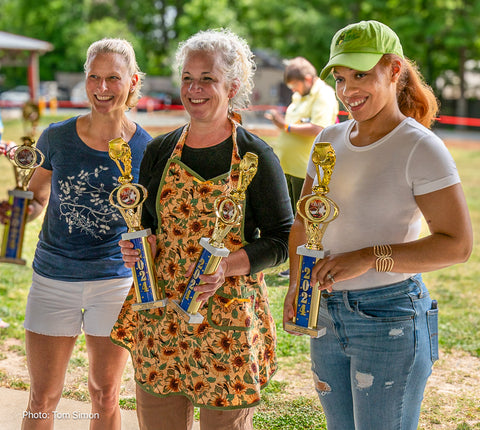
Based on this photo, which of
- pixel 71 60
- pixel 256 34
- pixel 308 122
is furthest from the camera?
pixel 71 60

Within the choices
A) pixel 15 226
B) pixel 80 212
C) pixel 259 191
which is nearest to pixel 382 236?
pixel 259 191

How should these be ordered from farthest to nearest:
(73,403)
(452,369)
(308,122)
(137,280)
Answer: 1. (308,122)
2. (452,369)
3. (73,403)
4. (137,280)

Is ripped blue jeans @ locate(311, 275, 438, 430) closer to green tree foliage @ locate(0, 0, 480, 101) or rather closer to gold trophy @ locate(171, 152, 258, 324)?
gold trophy @ locate(171, 152, 258, 324)

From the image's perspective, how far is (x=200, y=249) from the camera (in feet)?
6.58

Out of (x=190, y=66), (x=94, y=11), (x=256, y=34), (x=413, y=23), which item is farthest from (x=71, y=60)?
(x=190, y=66)

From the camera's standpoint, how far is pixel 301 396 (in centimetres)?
364

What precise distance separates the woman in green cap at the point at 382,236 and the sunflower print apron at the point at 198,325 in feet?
0.65

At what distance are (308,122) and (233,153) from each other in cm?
353

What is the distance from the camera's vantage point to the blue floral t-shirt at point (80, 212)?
233 centimetres

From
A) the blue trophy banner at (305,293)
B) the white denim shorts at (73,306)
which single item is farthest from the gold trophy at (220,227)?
the white denim shorts at (73,306)

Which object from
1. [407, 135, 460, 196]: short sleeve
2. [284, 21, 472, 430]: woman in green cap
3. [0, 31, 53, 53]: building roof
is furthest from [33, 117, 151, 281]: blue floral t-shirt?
[0, 31, 53, 53]: building roof

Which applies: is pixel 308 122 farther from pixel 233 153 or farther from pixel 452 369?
pixel 233 153

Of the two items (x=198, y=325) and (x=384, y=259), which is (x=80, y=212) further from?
(x=384, y=259)

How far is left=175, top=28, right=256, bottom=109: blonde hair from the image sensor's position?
2.00m
